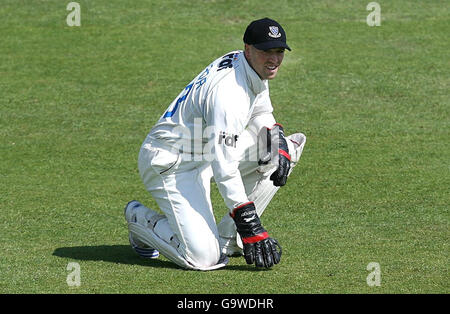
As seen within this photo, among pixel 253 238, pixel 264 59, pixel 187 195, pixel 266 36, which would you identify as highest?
pixel 266 36

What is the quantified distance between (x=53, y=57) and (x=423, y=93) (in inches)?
239

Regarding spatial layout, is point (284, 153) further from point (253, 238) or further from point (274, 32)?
point (274, 32)

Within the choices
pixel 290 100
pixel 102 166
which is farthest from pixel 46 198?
pixel 290 100

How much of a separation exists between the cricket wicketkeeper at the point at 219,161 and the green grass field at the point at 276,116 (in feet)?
0.76

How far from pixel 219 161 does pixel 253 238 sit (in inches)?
25.5

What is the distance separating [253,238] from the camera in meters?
6.43

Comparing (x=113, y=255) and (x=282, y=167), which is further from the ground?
(x=282, y=167)

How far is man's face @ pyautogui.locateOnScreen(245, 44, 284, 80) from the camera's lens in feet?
21.7

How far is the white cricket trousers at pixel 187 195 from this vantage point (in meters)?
6.81

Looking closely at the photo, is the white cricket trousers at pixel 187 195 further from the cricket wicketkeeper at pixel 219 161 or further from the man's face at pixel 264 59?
the man's face at pixel 264 59

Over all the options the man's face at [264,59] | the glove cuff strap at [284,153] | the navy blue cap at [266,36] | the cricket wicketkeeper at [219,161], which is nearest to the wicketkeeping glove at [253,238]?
the cricket wicketkeeper at [219,161]

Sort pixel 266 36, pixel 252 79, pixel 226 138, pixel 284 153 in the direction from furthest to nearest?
pixel 284 153 < pixel 252 79 < pixel 266 36 < pixel 226 138

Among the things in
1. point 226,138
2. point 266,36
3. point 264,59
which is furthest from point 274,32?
point 226,138

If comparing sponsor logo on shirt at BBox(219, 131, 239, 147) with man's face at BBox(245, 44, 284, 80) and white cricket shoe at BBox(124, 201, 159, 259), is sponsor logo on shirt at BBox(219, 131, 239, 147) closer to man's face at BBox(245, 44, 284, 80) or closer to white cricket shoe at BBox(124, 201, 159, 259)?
man's face at BBox(245, 44, 284, 80)
